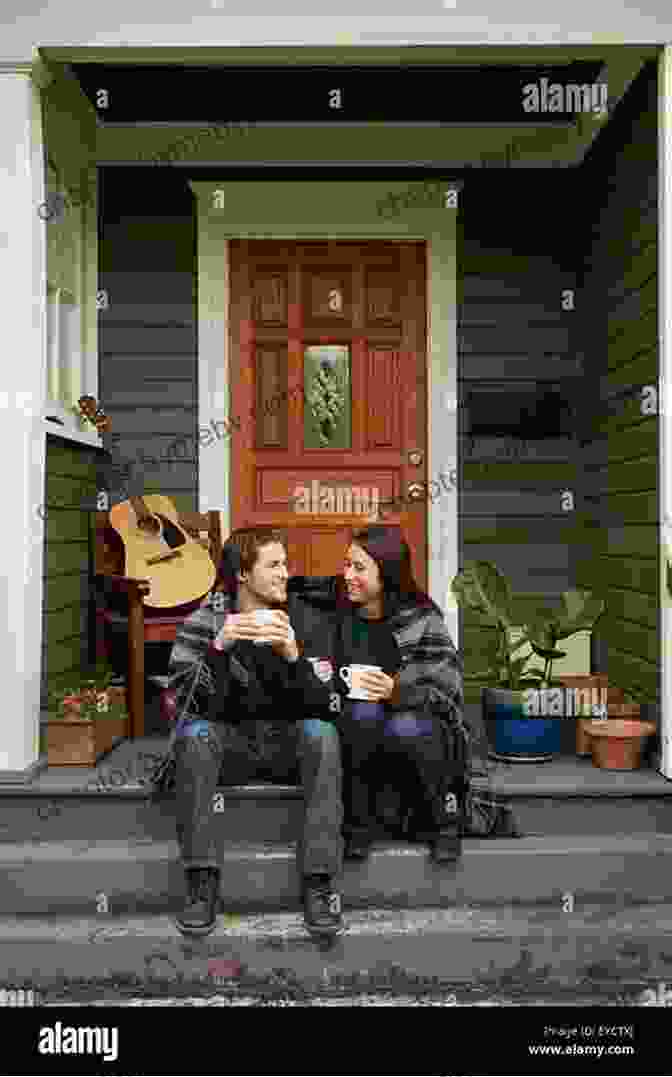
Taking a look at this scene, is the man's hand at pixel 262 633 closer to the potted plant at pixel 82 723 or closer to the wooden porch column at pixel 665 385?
the potted plant at pixel 82 723

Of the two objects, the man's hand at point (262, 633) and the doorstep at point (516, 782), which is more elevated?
the man's hand at point (262, 633)

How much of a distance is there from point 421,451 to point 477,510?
0.37 m

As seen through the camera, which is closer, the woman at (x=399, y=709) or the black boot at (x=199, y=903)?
the black boot at (x=199, y=903)

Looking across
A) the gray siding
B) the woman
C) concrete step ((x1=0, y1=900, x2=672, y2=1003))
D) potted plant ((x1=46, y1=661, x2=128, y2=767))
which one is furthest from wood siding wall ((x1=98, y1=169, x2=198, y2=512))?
concrete step ((x1=0, y1=900, x2=672, y2=1003))

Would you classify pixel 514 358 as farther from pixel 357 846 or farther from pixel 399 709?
pixel 357 846

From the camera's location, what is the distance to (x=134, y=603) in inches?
161

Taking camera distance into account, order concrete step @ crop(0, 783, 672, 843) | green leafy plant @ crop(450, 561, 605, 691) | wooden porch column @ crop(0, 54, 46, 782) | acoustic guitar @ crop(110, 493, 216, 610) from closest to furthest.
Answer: concrete step @ crop(0, 783, 672, 843) < wooden porch column @ crop(0, 54, 46, 782) < green leafy plant @ crop(450, 561, 605, 691) < acoustic guitar @ crop(110, 493, 216, 610)

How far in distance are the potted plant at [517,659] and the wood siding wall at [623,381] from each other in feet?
0.88

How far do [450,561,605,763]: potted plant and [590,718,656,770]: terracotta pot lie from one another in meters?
0.18

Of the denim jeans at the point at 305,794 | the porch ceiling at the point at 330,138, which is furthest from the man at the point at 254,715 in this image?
the porch ceiling at the point at 330,138

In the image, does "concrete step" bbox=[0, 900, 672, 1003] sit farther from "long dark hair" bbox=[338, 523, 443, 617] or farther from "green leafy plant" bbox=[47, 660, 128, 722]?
"long dark hair" bbox=[338, 523, 443, 617]

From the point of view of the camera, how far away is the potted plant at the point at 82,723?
363 centimetres

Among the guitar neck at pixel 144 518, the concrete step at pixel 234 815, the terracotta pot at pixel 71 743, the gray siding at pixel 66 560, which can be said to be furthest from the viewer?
the guitar neck at pixel 144 518

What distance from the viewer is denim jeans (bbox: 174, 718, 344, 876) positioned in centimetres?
298
